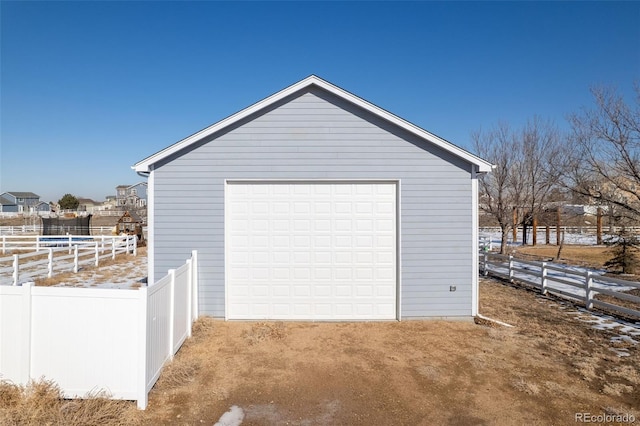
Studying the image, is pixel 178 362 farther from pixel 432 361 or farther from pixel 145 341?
pixel 432 361

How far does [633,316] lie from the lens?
7.67 m

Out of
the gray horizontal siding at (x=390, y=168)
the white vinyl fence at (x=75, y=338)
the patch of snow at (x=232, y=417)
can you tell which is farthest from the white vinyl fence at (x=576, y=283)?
the white vinyl fence at (x=75, y=338)

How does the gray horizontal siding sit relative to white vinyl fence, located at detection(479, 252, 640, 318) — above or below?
above

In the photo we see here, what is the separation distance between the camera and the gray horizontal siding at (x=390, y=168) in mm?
7531

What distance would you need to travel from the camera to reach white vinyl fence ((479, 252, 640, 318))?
26.0 feet

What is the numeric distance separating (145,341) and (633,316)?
948 centimetres

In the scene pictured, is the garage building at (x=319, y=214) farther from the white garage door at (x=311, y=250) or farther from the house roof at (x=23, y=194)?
the house roof at (x=23, y=194)

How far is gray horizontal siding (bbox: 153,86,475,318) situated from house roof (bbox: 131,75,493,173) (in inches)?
6.6

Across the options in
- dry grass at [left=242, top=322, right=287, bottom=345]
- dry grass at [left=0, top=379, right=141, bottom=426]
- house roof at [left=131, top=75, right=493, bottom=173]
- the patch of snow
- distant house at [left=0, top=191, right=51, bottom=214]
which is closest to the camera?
dry grass at [left=0, top=379, right=141, bottom=426]

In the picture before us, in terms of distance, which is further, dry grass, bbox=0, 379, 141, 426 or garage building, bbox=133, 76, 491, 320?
garage building, bbox=133, 76, 491, 320

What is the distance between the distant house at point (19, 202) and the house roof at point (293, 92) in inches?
3375

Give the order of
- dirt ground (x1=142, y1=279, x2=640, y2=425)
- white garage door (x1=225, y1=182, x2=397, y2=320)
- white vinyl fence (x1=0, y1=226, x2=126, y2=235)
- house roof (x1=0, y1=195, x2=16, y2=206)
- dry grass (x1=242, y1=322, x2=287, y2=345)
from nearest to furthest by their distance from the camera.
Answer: dirt ground (x1=142, y1=279, x2=640, y2=425)
dry grass (x1=242, y1=322, x2=287, y2=345)
white garage door (x1=225, y1=182, x2=397, y2=320)
white vinyl fence (x1=0, y1=226, x2=126, y2=235)
house roof (x1=0, y1=195, x2=16, y2=206)

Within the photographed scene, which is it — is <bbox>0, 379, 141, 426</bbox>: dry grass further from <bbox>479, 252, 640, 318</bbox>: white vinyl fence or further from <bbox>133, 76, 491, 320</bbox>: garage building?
<bbox>479, 252, 640, 318</bbox>: white vinyl fence

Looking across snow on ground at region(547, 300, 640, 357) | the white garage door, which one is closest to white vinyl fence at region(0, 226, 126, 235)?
the white garage door
